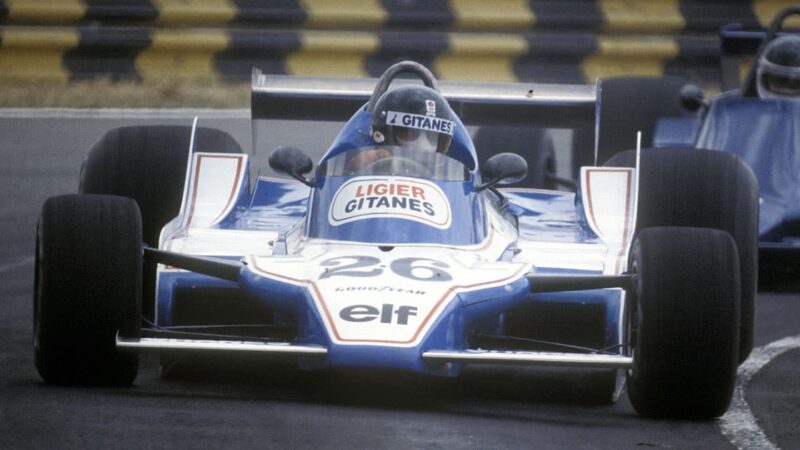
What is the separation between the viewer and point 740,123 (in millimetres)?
12156

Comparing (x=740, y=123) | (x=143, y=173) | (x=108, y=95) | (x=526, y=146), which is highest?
(x=143, y=173)

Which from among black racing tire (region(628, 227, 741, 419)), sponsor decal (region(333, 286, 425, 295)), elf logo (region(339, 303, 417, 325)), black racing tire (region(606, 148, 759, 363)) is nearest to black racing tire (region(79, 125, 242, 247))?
black racing tire (region(606, 148, 759, 363))

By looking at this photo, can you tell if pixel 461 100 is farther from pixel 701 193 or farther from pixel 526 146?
pixel 526 146

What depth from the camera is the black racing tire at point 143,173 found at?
30.2ft

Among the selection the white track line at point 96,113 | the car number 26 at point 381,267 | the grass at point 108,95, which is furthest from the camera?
the grass at point 108,95

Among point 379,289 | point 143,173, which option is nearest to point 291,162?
point 143,173

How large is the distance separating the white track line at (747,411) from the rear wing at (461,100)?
5.65 feet

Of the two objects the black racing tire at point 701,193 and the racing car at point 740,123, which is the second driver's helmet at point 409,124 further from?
the racing car at point 740,123

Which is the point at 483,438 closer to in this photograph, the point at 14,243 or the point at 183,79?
the point at 14,243

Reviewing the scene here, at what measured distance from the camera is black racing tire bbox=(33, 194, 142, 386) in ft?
22.5

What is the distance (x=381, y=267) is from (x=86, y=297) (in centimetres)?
104

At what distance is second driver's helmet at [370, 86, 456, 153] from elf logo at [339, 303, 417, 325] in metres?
1.55

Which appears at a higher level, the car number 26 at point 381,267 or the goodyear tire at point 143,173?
the car number 26 at point 381,267

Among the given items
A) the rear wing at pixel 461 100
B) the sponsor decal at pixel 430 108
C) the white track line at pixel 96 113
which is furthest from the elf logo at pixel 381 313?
the white track line at pixel 96 113
